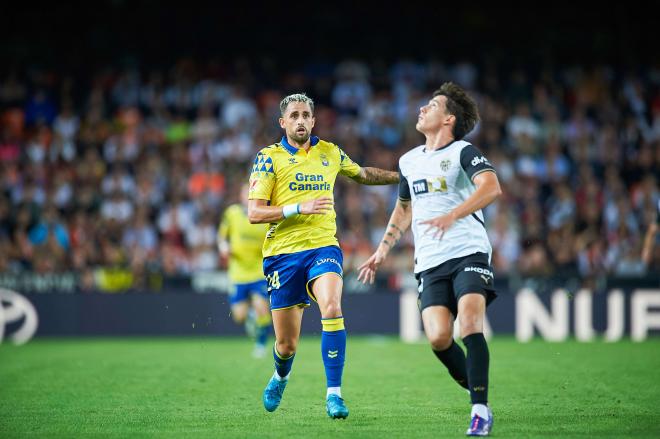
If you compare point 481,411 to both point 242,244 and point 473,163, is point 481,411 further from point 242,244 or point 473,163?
point 242,244

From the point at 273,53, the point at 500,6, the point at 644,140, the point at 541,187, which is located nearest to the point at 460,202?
the point at 541,187

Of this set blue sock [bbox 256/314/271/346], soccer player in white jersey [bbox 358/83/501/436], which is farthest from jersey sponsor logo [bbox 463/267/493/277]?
blue sock [bbox 256/314/271/346]

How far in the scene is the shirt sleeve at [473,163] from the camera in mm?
7109

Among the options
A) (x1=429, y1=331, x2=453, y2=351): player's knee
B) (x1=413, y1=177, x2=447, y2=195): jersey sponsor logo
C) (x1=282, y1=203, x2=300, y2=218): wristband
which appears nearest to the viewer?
(x1=429, y1=331, x2=453, y2=351): player's knee

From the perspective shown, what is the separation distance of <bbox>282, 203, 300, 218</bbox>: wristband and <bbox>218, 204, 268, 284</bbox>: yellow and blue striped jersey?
25.3 feet

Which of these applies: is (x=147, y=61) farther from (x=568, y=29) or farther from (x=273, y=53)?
(x=568, y=29)

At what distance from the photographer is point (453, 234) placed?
7387mm

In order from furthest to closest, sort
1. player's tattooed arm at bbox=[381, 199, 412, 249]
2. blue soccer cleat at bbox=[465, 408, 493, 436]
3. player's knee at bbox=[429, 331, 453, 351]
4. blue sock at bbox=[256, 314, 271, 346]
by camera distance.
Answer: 1. blue sock at bbox=[256, 314, 271, 346]
2. player's tattooed arm at bbox=[381, 199, 412, 249]
3. player's knee at bbox=[429, 331, 453, 351]
4. blue soccer cleat at bbox=[465, 408, 493, 436]

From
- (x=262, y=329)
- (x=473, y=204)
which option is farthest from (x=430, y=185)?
(x=262, y=329)

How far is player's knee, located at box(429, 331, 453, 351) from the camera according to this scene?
728cm

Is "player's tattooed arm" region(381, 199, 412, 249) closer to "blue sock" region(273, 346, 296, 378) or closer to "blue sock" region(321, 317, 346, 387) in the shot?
"blue sock" region(321, 317, 346, 387)

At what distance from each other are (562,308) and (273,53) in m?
10.9

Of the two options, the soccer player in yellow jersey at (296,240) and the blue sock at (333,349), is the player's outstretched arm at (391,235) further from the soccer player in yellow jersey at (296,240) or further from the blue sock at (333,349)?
the blue sock at (333,349)

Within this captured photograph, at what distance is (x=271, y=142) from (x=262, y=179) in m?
13.7
